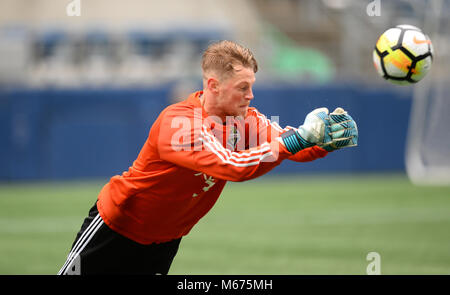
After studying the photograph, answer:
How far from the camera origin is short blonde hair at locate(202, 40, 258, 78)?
4.68 meters

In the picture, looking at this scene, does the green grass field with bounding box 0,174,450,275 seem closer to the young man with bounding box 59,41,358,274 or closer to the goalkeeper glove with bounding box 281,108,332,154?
the young man with bounding box 59,41,358,274

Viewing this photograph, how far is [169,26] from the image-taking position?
24562mm

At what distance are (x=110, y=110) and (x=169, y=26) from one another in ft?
23.1

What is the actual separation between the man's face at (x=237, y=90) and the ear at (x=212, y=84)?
0.03 m

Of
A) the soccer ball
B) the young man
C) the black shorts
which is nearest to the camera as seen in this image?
the young man

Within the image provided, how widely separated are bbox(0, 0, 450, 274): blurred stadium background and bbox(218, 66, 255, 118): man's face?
3.60 meters

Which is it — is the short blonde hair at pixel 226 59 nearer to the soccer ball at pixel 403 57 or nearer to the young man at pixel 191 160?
the young man at pixel 191 160

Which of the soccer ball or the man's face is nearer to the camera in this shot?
the man's face

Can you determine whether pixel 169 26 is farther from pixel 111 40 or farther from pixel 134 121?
pixel 134 121

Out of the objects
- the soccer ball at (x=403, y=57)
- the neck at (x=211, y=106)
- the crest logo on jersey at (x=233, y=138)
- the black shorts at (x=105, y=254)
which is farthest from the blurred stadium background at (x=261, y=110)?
the neck at (x=211, y=106)

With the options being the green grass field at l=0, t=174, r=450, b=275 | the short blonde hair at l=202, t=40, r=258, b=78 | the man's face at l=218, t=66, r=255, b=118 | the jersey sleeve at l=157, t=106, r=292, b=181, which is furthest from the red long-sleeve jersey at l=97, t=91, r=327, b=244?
the green grass field at l=0, t=174, r=450, b=275

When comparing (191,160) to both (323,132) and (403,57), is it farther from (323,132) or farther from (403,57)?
(403,57)

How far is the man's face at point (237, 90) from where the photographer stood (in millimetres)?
4680
